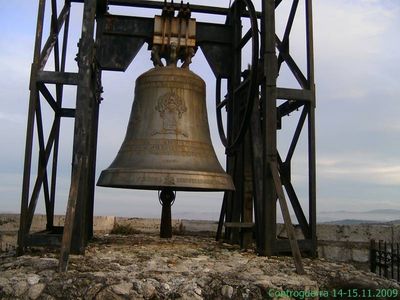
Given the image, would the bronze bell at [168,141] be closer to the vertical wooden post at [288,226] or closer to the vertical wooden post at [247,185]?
the vertical wooden post at [288,226]

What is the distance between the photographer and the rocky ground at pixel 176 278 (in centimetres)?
376

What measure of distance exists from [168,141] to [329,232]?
382 centimetres

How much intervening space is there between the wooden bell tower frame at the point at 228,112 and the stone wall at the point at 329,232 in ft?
5.26

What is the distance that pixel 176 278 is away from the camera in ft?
13.1

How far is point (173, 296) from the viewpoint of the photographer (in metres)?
3.72

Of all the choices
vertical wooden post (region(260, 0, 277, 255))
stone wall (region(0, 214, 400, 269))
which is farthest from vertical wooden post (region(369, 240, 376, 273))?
vertical wooden post (region(260, 0, 277, 255))

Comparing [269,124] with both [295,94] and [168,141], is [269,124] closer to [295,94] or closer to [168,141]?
[295,94]

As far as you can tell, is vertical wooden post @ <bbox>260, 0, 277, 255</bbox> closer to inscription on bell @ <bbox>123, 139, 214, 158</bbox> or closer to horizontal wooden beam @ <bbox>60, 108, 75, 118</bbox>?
inscription on bell @ <bbox>123, 139, 214, 158</bbox>

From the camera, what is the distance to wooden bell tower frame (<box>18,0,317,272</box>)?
A: 5129mm

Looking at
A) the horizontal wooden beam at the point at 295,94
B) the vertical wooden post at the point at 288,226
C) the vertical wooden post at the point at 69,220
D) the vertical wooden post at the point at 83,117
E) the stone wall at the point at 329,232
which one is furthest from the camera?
the stone wall at the point at 329,232

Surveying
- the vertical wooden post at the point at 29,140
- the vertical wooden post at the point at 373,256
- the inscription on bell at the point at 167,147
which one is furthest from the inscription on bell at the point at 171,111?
the vertical wooden post at the point at 373,256

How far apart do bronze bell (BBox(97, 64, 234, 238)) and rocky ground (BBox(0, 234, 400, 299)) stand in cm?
82

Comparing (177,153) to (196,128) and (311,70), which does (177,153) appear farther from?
(311,70)

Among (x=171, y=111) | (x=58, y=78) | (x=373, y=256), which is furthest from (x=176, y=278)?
Result: (x=373, y=256)
